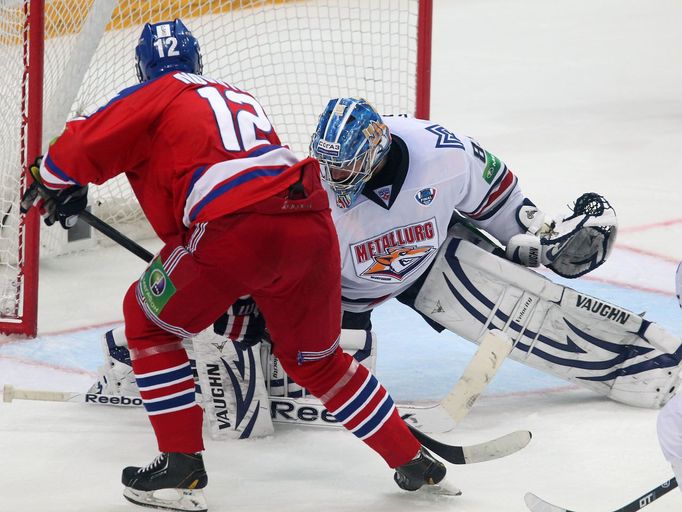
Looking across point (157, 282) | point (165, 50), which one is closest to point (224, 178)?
point (157, 282)

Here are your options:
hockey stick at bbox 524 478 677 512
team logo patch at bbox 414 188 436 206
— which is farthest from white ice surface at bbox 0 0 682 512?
team logo patch at bbox 414 188 436 206

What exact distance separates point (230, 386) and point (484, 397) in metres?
0.75

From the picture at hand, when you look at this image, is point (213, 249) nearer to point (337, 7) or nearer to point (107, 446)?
point (107, 446)

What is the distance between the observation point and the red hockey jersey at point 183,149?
267 cm

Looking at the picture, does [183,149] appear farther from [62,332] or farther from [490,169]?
[62,332]

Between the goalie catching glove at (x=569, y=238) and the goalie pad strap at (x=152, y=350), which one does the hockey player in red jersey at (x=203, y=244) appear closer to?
the goalie pad strap at (x=152, y=350)

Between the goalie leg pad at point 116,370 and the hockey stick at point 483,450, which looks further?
the goalie leg pad at point 116,370

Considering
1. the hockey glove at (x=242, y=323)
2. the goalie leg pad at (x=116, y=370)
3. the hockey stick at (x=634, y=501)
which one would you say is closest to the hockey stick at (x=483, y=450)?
the hockey stick at (x=634, y=501)

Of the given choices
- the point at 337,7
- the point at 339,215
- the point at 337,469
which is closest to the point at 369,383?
the point at 337,469

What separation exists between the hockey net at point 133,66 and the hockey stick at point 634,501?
74.8 inches

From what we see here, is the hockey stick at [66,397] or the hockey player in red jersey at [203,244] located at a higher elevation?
the hockey player in red jersey at [203,244]

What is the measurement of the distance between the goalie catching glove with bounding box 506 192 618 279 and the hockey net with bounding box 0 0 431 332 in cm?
149

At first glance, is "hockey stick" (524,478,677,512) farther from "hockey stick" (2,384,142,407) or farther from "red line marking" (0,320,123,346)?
"red line marking" (0,320,123,346)

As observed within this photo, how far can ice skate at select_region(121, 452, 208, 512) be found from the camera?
9.16 ft
